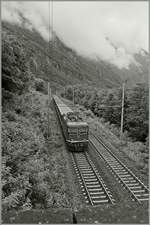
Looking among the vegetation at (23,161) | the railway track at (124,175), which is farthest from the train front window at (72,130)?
the railway track at (124,175)

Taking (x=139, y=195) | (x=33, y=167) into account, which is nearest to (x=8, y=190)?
(x=33, y=167)

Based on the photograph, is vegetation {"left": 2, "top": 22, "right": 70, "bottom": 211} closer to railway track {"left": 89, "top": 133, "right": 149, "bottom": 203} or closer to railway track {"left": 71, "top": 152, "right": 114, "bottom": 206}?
railway track {"left": 71, "top": 152, "right": 114, "bottom": 206}

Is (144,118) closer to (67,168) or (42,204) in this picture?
(67,168)

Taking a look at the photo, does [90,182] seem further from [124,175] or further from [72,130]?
[72,130]

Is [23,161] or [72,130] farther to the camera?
[72,130]

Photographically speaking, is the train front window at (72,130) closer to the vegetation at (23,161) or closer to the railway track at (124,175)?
the vegetation at (23,161)

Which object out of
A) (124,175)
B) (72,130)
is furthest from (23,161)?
(72,130)
